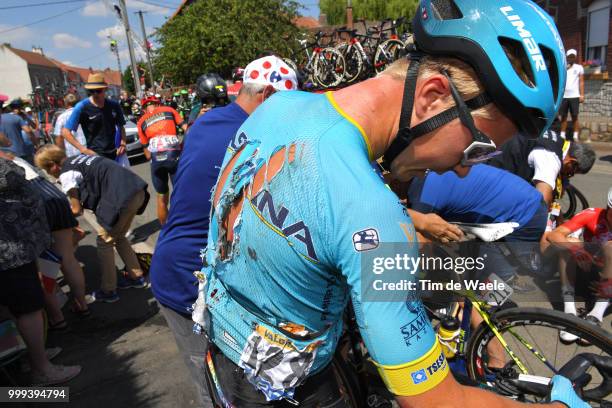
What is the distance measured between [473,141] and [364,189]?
362 millimetres

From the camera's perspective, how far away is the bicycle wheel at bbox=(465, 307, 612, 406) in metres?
2.23

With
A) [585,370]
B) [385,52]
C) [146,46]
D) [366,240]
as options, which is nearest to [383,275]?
[366,240]

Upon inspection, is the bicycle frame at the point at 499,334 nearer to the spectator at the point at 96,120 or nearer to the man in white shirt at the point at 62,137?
the spectator at the point at 96,120

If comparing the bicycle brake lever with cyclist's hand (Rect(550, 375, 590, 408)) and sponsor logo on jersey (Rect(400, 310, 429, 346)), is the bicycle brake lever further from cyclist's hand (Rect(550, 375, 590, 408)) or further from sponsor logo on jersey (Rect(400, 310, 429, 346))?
sponsor logo on jersey (Rect(400, 310, 429, 346))

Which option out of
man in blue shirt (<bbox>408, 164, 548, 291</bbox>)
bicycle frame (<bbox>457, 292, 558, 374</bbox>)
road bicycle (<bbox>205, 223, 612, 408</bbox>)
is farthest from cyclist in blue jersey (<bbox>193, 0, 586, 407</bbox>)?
man in blue shirt (<bbox>408, 164, 548, 291</bbox>)

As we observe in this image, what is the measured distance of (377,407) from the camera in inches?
81.4

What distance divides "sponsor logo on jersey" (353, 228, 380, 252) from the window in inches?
639

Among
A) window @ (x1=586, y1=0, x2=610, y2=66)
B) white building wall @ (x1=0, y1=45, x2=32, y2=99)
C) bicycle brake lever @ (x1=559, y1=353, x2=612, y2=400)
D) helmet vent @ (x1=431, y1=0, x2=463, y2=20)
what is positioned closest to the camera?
helmet vent @ (x1=431, y1=0, x2=463, y2=20)

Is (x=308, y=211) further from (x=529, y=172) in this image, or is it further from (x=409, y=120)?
(x=529, y=172)

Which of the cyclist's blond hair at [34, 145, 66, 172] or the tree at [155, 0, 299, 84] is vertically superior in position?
the tree at [155, 0, 299, 84]

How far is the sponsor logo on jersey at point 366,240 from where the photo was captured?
87 cm

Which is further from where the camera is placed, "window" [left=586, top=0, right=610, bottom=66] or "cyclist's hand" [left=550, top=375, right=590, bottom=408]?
A: "window" [left=586, top=0, right=610, bottom=66]

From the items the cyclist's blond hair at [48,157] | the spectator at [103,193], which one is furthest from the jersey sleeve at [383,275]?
the cyclist's blond hair at [48,157]

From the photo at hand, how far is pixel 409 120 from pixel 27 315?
3.24 meters
